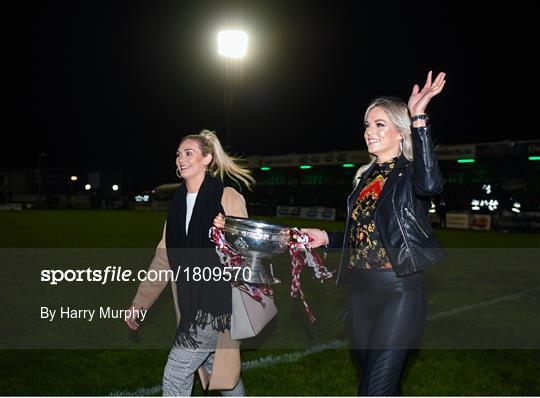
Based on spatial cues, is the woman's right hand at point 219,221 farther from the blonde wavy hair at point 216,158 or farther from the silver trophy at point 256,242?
the blonde wavy hair at point 216,158

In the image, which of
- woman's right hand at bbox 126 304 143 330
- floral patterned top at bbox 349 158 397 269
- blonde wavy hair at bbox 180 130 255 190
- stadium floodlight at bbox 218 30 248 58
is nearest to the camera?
floral patterned top at bbox 349 158 397 269

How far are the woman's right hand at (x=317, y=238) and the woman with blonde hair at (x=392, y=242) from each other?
361 mm

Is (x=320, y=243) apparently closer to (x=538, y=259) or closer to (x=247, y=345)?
(x=247, y=345)

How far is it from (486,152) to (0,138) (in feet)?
226

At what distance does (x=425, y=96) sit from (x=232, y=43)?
8.32 metres

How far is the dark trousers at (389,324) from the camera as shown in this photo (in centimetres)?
285

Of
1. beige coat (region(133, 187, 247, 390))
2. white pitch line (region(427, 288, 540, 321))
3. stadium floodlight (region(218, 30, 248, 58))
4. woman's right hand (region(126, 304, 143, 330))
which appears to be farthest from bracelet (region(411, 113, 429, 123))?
stadium floodlight (region(218, 30, 248, 58))

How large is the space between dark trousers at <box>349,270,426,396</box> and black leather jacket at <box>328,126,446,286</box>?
3.7 inches

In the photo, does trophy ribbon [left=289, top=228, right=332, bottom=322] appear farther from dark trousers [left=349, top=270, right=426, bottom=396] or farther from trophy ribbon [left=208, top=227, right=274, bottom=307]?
dark trousers [left=349, top=270, right=426, bottom=396]

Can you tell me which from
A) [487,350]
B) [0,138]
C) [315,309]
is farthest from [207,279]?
[0,138]

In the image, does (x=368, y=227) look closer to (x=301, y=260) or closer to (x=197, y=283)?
(x=301, y=260)

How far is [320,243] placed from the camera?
11.4ft

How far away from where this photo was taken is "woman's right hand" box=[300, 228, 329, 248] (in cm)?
344

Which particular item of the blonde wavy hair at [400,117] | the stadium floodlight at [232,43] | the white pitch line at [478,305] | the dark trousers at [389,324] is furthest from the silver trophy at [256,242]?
the stadium floodlight at [232,43]
